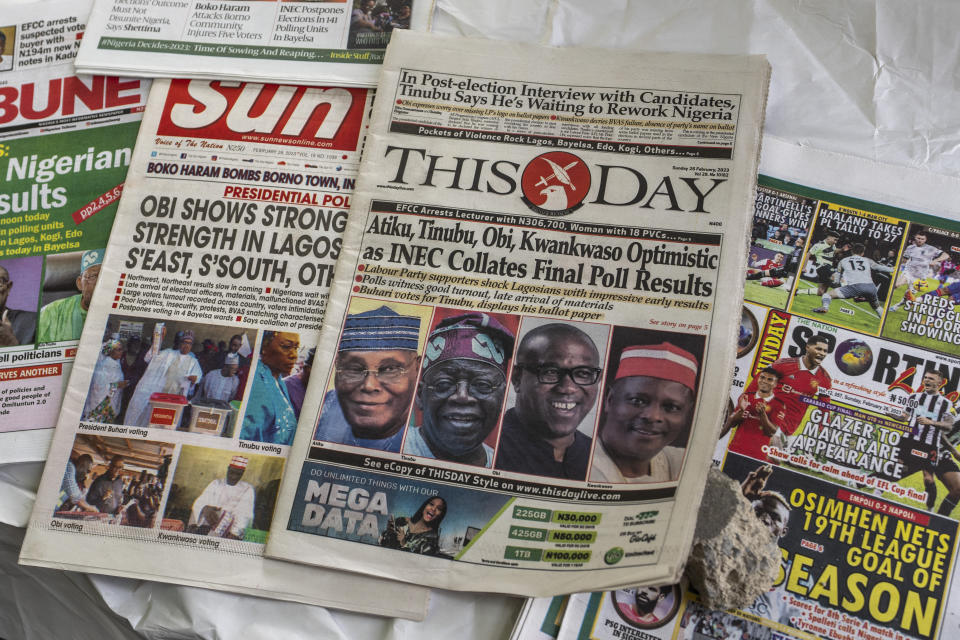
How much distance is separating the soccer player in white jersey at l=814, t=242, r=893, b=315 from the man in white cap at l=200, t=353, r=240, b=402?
45 centimetres

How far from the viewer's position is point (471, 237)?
20.2 inches

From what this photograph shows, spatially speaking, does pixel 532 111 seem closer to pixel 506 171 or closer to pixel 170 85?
pixel 506 171

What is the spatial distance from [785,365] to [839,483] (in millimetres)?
91

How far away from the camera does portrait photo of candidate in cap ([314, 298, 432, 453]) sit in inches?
19.5

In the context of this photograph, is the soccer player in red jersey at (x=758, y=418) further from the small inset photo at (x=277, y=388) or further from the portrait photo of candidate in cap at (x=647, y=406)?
the small inset photo at (x=277, y=388)

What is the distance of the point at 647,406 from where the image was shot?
473mm

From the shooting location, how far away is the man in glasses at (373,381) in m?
0.49

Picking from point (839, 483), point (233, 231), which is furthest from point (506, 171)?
point (839, 483)

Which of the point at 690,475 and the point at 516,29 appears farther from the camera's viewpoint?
the point at 516,29

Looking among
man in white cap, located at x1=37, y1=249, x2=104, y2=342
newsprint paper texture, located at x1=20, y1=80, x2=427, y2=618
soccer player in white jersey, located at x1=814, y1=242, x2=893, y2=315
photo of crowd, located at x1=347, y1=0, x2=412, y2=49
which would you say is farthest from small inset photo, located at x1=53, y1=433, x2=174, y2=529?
soccer player in white jersey, located at x1=814, y1=242, x2=893, y2=315

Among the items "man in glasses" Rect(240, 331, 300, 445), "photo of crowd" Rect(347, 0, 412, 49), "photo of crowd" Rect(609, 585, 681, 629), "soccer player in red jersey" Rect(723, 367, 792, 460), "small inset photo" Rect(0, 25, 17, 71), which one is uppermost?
"photo of crowd" Rect(347, 0, 412, 49)

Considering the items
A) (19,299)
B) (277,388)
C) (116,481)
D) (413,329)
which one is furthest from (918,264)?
(19,299)

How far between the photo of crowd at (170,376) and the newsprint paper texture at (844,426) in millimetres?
286

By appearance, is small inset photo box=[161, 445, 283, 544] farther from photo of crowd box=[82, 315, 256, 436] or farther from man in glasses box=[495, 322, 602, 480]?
man in glasses box=[495, 322, 602, 480]
